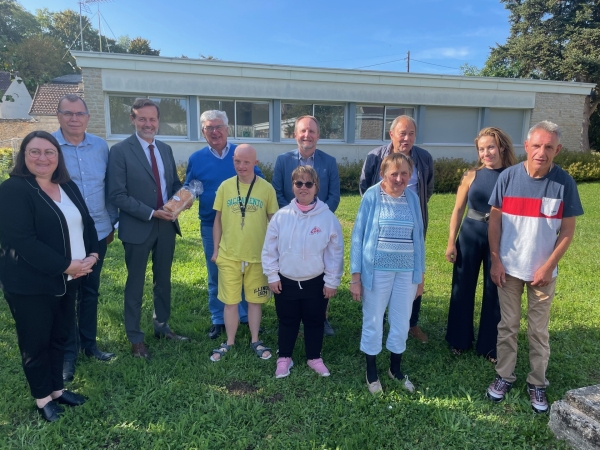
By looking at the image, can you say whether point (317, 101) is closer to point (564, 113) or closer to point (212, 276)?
point (564, 113)

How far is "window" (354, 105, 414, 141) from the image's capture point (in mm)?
16766

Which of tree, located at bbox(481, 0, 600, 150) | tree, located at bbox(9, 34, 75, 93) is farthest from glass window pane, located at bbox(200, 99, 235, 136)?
tree, located at bbox(9, 34, 75, 93)

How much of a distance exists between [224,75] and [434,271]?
1118cm

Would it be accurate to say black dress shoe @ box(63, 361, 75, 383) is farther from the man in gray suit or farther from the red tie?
the red tie

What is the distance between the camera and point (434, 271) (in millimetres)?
6480

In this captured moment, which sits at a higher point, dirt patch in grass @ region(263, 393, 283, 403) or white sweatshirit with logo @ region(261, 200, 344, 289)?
white sweatshirit with logo @ region(261, 200, 344, 289)

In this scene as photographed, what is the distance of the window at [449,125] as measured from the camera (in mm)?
17562

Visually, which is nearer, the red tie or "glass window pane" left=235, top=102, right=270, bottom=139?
the red tie

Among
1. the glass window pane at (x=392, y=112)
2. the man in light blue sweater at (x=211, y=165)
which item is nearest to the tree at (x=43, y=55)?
the glass window pane at (x=392, y=112)

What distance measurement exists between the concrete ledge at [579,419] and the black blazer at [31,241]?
3.48 metres

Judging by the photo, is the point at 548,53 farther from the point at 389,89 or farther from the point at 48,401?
the point at 48,401

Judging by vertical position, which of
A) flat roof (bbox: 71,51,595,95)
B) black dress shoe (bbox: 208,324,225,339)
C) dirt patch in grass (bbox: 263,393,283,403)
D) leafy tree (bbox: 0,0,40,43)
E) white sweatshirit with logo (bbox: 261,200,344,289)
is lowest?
dirt patch in grass (bbox: 263,393,283,403)

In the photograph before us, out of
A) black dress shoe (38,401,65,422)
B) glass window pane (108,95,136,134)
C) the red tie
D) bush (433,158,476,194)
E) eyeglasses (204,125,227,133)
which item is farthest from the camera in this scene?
bush (433,158,476,194)

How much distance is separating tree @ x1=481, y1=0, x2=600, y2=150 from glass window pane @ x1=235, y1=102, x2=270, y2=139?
19612 mm
